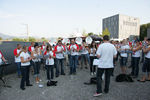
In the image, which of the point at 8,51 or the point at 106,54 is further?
the point at 8,51

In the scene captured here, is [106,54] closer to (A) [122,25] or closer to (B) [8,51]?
(B) [8,51]

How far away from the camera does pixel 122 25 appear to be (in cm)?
7806

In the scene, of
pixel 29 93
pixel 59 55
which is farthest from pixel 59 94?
pixel 59 55

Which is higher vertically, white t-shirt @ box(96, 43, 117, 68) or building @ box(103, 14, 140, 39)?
building @ box(103, 14, 140, 39)

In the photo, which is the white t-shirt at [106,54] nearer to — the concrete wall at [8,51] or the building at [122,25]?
the concrete wall at [8,51]

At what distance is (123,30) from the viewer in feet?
259

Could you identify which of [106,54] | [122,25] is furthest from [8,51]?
[122,25]

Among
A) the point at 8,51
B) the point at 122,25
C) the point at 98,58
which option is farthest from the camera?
the point at 122,25

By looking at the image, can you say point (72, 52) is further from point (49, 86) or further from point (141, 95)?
point (141, 95)

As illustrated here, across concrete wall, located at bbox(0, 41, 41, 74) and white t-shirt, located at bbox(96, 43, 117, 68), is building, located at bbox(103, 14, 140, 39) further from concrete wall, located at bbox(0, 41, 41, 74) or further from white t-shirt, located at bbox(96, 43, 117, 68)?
white t-shirt, located at bbox(96, 43, 117, 68)

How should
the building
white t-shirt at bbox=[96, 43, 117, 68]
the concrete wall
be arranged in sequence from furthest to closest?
the building
the concrete wall
white t-shirt at bbox=[96, 43, 117, 68]

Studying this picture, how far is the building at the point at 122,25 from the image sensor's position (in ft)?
252

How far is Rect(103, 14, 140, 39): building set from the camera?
76812mm

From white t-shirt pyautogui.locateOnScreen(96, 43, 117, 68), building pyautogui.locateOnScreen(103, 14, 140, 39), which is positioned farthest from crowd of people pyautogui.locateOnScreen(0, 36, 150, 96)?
building pyautogui.locateOnScreen(103, 14, 140, 39)
